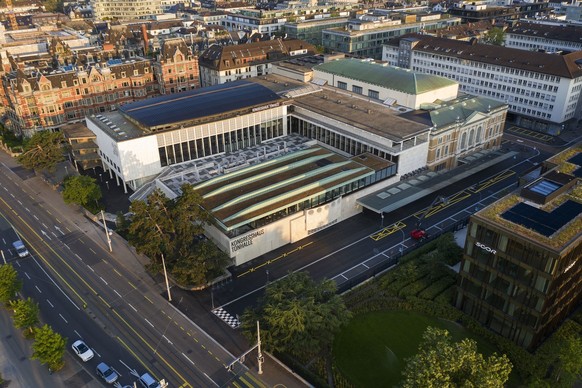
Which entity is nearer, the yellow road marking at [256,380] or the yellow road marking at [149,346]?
the yellow road marking at [256,380]

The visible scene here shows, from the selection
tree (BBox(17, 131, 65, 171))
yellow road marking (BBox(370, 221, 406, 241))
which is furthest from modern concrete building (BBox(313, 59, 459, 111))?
tree (BBox(17, 131, 65, 171))

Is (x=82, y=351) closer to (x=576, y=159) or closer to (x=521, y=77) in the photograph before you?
(x=576, y=159)

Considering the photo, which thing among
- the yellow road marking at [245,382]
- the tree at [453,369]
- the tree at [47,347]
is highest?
the tree at [453,369]

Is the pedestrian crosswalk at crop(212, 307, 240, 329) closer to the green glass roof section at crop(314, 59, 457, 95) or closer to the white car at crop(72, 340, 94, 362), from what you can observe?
the white car at crop(72, 340, 94, 362)

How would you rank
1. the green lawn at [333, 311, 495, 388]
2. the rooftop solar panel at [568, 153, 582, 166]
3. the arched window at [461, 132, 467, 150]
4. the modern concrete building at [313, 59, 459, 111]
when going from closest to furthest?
the green lawn at [333, 311, 495, 388], the rooftop solar panel at [568, 153, 582, 166], the arched window at [461, 132, 467, 150], the modern concrete building at [313, 59, 459, 111]

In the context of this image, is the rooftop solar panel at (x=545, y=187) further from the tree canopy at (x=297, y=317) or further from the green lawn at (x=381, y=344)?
the tree canopy at (x=297, y=317)

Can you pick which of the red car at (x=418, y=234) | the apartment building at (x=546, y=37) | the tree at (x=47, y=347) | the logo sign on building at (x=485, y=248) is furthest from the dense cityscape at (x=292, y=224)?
the apartment building at (x=546, y=37)
